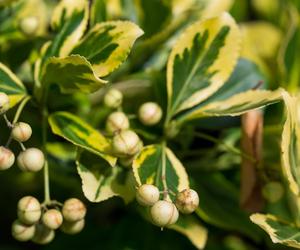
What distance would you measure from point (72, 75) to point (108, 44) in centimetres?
8

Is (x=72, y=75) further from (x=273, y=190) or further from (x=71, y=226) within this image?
(x=273, y=190)

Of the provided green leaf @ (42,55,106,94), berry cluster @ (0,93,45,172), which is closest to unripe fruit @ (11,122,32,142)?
berry cluster @ (0,93,45,172)

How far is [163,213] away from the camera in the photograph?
0.99m

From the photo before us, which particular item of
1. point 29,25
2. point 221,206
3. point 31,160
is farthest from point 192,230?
point 29,25

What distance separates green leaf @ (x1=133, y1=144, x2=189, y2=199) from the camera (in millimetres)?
1089

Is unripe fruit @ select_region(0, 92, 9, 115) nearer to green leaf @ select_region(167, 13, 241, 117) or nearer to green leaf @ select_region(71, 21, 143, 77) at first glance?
green leaf @ select_region(71, 21, 143, 77)

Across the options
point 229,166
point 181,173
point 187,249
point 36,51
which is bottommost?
point 187,249

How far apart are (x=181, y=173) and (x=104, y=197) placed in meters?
0.13

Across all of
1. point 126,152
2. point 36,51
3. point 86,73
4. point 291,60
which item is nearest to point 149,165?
point 126,152

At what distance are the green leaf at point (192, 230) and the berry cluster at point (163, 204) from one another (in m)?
0.19

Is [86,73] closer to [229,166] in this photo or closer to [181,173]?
[181,173]

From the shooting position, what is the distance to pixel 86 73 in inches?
41.4

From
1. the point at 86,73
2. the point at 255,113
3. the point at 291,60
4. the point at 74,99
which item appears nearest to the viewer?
the point at 86,73

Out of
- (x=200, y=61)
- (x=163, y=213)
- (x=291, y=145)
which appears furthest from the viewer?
→ (x=200, y=61)
